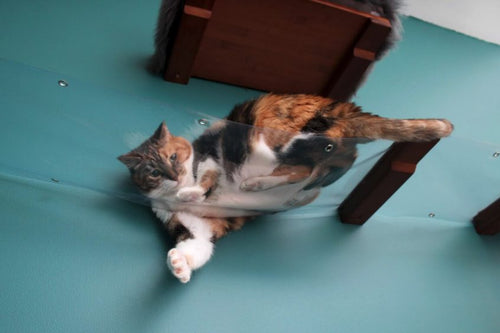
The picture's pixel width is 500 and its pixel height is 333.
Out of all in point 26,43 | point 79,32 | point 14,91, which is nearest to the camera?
point 14,91

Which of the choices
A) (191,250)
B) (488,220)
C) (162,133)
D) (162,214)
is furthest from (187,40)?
(488,220)

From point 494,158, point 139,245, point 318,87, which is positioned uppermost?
point 494,158

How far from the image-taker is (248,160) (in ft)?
4.54

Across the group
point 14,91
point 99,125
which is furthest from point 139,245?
point 14,91

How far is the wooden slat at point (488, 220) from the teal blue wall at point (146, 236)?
0.03 m

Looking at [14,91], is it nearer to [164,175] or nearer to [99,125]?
[99,125]

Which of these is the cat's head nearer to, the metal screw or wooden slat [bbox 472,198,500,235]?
the metal screw

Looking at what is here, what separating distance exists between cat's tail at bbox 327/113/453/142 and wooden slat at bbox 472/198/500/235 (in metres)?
0.53

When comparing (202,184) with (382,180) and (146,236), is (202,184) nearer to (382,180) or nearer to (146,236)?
(146,236)

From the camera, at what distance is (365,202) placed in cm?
161

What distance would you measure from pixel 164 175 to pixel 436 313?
88 cm

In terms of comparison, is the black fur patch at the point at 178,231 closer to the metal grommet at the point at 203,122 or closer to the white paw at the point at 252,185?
the white paw at the point at 252,185

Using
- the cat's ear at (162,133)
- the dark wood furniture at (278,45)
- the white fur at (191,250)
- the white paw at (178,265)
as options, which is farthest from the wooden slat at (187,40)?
the white paw at (178,265)

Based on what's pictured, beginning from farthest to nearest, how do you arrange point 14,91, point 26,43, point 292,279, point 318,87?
1. point 318,87
2. point 26,43
3. point 292,279
4. point 14,91
